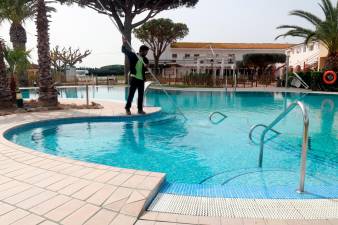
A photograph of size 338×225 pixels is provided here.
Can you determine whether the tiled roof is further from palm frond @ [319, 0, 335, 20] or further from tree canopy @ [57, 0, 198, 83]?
palm frond @ [319, 0, 335, 20]

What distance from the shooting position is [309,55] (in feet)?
107

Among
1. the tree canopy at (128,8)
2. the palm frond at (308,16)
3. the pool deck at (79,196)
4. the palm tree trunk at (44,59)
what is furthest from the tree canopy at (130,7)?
the pool deck at (79,196)

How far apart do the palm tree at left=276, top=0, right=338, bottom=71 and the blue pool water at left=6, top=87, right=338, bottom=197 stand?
13.1m

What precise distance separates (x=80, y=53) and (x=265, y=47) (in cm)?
2652

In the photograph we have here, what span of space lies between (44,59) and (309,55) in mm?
29145

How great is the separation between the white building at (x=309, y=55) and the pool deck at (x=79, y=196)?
2609 cm

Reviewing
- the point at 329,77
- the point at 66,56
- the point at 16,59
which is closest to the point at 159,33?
the point at 66,56

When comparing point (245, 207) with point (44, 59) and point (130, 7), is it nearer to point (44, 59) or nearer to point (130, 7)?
point (44, 59)

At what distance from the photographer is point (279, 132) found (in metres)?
8.52

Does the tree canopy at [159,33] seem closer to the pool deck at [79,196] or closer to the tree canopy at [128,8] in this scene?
the tree canopy at [128,8]

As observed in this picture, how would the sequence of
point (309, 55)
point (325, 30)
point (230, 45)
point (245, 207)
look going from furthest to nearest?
point (230, 45)
point (309, 55)
point (325, 30)
point (245, 207)

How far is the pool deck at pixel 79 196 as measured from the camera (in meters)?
2.82

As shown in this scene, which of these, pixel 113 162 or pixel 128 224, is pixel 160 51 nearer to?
pixel 113 162

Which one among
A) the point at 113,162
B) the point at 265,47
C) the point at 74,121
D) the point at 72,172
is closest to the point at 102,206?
the point at 72,172
